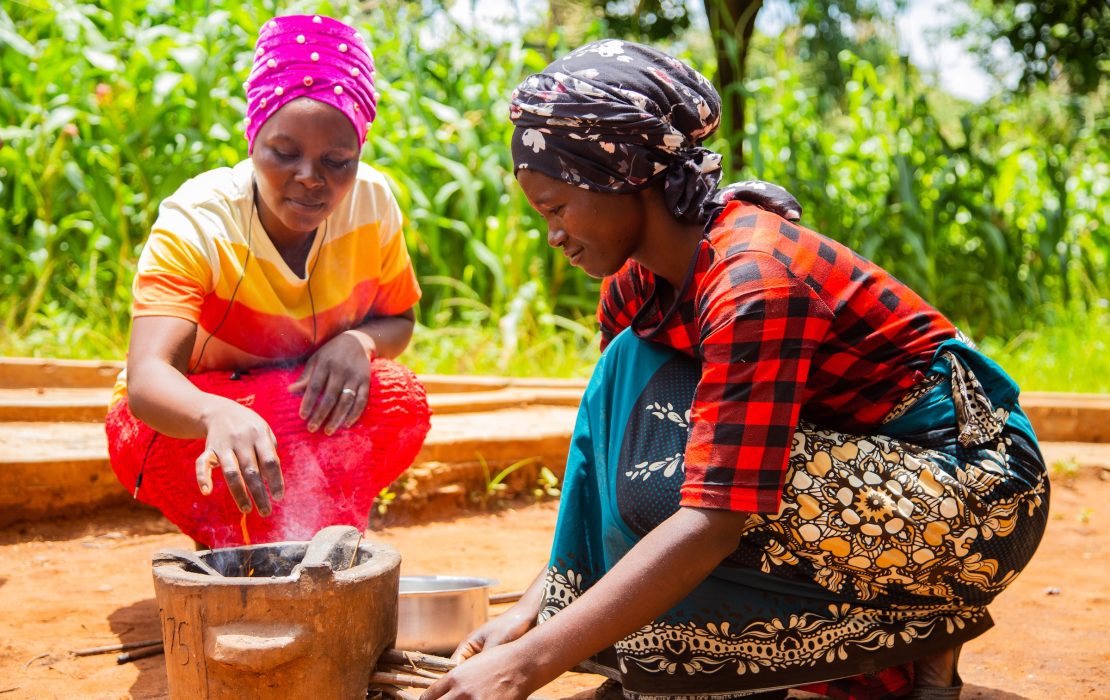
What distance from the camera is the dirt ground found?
225cm

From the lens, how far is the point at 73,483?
11.1 ft

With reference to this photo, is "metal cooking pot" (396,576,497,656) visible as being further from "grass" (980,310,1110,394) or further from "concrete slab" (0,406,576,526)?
"grass" (980,310,1110,394)

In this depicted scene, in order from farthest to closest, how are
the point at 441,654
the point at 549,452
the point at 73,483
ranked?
the point at 549,452, the point at 73,483, the point at 441,654

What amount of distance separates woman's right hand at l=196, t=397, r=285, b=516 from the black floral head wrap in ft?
2.14

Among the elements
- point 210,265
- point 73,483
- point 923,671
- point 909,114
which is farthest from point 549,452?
point 909,114

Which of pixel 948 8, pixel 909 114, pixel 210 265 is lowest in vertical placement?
pixel 210 265

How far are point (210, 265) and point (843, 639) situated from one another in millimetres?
1465

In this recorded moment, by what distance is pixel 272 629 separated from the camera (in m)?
1.69

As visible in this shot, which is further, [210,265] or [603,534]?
[210,265]

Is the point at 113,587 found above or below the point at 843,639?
below

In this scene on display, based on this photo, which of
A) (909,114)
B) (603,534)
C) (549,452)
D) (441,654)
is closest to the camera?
(603,534)

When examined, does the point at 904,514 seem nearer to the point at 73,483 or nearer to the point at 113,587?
the point at 113,587

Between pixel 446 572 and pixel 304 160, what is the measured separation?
1292 mm

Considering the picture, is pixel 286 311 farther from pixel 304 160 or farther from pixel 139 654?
pixel 139 654
